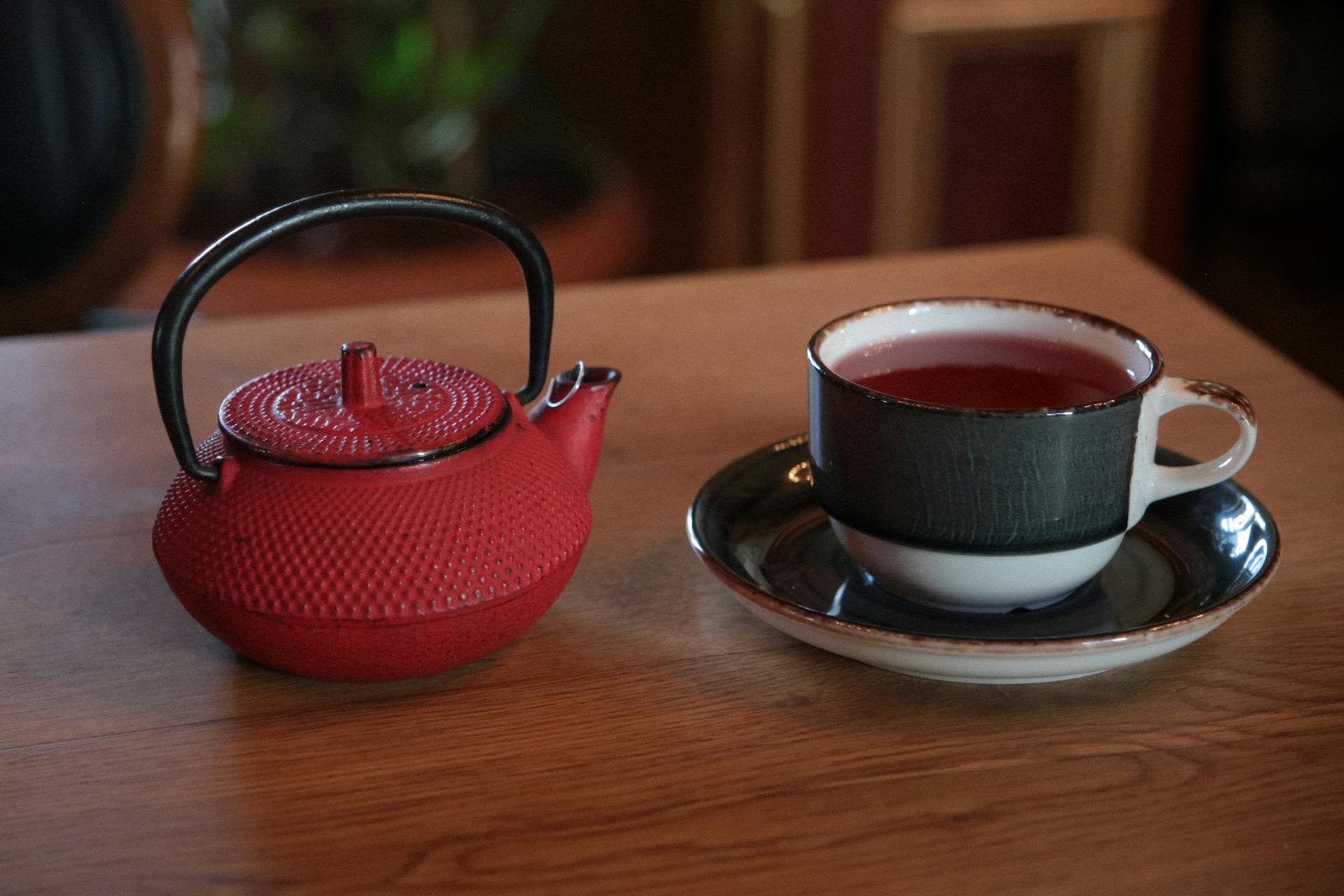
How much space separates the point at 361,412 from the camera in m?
0.46

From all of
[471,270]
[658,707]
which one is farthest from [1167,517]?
[471,270]

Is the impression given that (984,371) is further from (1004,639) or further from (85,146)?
(85,146)

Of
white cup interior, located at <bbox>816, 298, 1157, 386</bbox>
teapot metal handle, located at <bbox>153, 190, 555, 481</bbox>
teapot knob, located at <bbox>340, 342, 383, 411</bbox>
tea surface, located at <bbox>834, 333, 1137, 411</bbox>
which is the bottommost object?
tea surface, located at <bbox>834, 333, 1137, 411</bbox>

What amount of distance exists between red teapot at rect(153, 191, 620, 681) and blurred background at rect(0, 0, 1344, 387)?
1498 millimetres

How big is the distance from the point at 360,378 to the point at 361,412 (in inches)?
0.5

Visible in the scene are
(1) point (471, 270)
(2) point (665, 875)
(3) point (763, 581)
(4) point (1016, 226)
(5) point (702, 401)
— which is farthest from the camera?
(4) point (1016, 226)

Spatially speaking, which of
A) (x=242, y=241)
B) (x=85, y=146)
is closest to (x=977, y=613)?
(x=242, y=241)

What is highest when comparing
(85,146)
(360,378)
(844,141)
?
(360,378)

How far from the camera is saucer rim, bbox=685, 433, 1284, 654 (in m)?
0.42

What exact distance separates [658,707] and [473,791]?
72 millimetres

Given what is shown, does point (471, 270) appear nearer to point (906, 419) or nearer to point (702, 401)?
point (702, 401)

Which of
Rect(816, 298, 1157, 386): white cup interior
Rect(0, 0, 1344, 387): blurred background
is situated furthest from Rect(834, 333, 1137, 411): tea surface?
Rect(0, 0, 1344, 387): blurred background

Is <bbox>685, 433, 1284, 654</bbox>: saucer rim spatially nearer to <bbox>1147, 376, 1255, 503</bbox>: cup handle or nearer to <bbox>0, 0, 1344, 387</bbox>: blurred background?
<bbox>1147, 376, 1255, 503</bbox>: cup handle

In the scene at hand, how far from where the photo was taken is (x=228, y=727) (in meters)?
0.45
